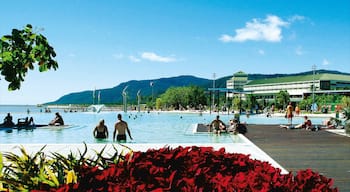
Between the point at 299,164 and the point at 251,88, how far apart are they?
569ft

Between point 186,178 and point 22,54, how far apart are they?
4.90 feet

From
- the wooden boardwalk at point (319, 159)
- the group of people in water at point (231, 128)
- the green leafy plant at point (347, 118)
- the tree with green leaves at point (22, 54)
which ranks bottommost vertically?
the wooden boardwalk at point (319, 159)

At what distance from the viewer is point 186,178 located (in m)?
3.18

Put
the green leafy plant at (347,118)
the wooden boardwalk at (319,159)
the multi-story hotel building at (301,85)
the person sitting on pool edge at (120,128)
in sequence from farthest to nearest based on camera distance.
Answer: the multi-story hotel building at (301,85)
the green leafy plant at (347,118)
the person sitting on pool edge at (120,128)
the wooden boardwalk at (319,159)

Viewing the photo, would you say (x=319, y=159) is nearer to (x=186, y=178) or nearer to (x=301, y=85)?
(x=186, y=178)

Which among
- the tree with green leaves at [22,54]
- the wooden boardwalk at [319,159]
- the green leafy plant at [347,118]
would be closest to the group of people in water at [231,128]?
the green leafy plant at [347,118]

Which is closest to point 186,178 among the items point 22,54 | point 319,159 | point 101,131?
point 22,54

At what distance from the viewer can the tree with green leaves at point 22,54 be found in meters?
2.50

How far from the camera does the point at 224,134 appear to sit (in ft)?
65.7

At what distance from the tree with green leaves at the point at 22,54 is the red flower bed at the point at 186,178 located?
30.0 inches

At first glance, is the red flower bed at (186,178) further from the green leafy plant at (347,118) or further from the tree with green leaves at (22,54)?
the green leafy plant at (347,118)

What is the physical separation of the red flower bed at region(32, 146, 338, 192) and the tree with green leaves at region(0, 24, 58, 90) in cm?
76

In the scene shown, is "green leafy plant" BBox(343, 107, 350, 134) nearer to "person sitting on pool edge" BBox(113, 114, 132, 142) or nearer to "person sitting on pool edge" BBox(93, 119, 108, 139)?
"person sitting on pool edge" BBox(113, 114, 132, 142)

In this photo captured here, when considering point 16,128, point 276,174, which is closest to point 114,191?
point 276,174
